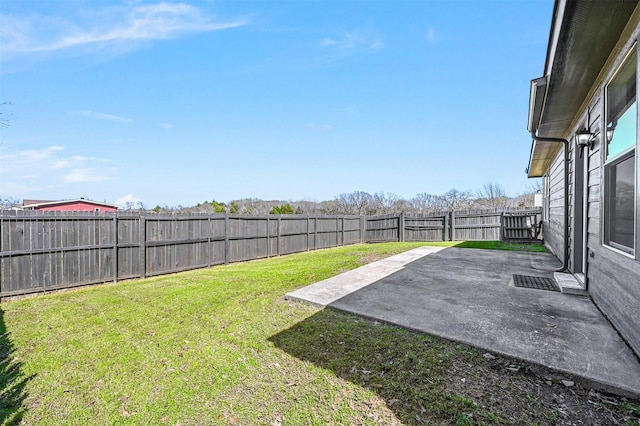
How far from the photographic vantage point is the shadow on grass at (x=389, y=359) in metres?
1.75

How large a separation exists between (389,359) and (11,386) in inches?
114

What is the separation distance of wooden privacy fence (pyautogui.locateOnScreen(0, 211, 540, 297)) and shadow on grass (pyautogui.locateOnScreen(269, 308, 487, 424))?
4799mm

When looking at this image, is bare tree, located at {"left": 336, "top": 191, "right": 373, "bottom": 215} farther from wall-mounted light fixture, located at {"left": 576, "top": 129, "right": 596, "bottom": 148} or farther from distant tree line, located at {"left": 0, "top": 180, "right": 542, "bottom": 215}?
wall-mounted light fixture, located at {"left": 576, "top": 129, "right": 596, "bottom": 148}

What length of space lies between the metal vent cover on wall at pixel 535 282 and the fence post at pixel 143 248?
721 cm

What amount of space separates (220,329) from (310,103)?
12.6 m

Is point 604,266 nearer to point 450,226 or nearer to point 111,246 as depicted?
point 111,246

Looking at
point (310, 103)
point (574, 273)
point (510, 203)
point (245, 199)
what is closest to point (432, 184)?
point (510, 203)

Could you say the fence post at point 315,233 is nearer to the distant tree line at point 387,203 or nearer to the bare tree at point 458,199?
the distant tree line at point 387,203

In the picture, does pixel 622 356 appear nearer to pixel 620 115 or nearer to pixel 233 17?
pixel 620 115

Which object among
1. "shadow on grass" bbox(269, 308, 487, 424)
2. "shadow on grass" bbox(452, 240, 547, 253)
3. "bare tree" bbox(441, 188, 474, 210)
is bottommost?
"shadow on grass" bbox(269, 308, 487, 424)

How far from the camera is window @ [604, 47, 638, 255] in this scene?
8.11 feet

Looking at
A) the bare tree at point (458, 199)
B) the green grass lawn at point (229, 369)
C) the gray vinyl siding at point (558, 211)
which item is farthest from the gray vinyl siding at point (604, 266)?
the bare tree at point (458, 199)

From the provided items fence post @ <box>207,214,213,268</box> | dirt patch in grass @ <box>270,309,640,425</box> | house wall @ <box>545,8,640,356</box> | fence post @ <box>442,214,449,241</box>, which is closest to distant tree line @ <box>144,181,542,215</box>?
fence post @ <box>442,214,449,241</box>

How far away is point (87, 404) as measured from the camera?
1.91 m
